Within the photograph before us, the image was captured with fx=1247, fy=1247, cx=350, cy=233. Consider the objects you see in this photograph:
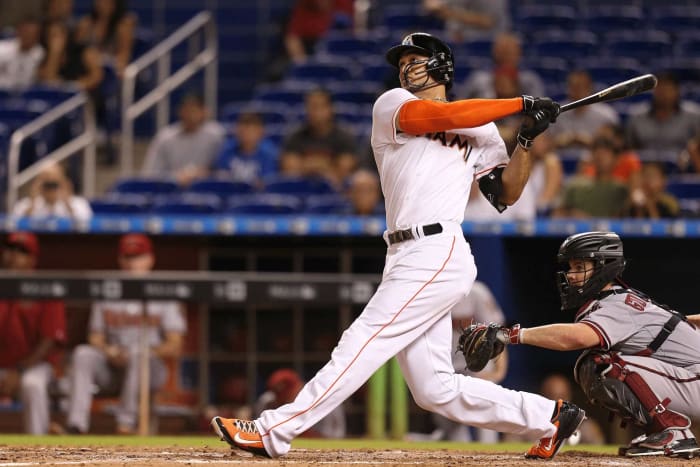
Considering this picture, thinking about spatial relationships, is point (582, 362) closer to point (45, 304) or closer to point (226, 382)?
point (226, 382)

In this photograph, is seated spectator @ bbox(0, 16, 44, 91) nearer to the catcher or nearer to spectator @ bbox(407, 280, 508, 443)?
spectator @ bbox(407, 280, 508, 443)

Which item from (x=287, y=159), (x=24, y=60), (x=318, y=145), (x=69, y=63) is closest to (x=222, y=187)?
(x=287, y=159)

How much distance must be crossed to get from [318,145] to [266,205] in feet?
3.47

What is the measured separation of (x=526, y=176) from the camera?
429 cm

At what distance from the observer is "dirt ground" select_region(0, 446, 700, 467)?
13.1 feet

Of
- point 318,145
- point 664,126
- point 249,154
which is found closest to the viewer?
point 318,145

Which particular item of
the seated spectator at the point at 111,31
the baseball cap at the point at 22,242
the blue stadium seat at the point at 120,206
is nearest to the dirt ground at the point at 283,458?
the baseball cap at the point at 22,242

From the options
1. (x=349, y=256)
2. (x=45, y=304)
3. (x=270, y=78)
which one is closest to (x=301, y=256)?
(x=349, y=256)

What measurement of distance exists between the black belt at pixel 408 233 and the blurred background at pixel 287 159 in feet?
7.78

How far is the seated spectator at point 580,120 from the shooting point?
8.99 metres

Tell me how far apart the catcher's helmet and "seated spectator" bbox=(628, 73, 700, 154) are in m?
4.43

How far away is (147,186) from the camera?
8.80 metres

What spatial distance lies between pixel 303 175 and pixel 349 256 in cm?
175

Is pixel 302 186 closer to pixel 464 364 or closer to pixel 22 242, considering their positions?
pixel 22 242
